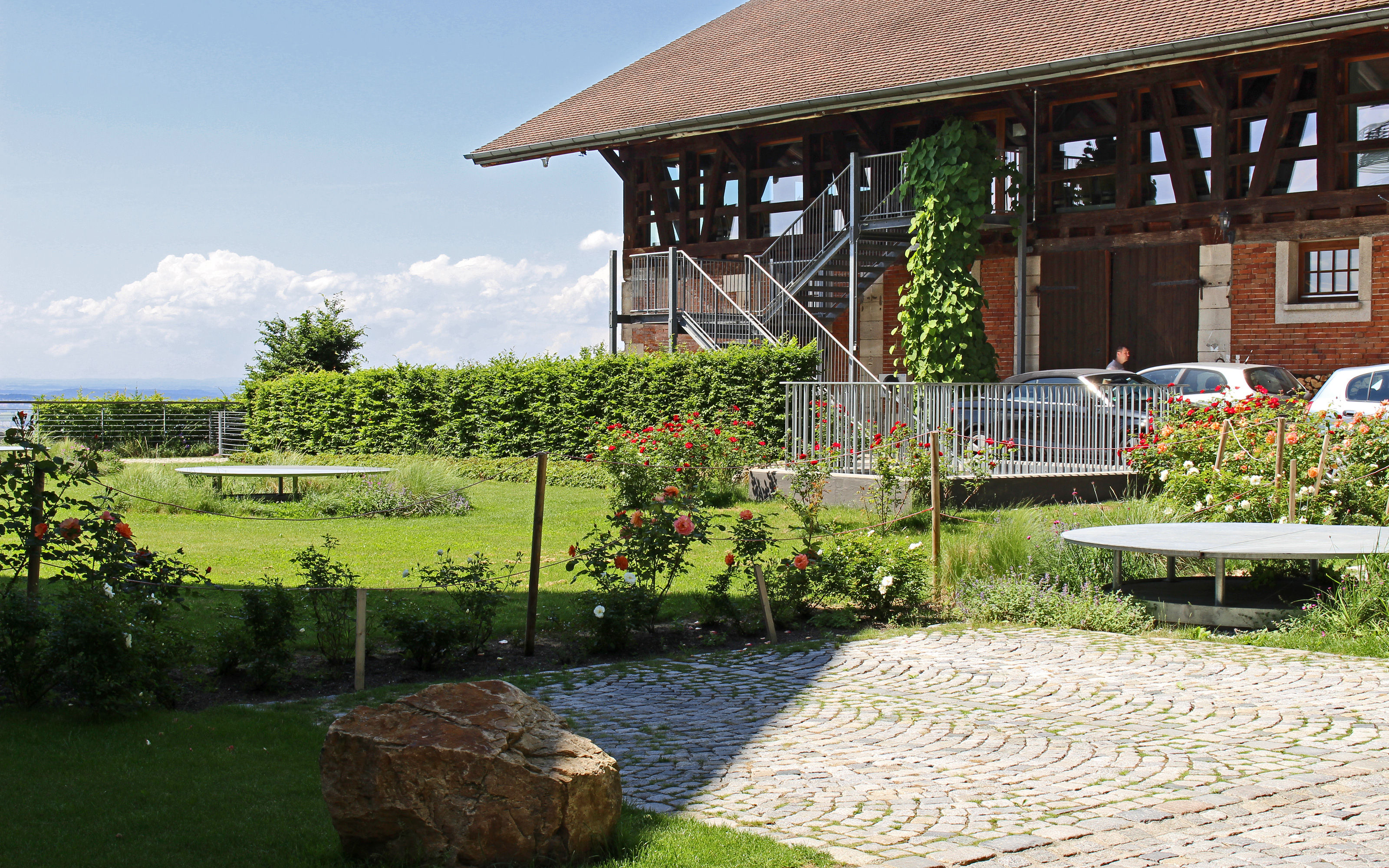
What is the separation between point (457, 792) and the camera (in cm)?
396

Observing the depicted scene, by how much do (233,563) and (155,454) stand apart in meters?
21.3

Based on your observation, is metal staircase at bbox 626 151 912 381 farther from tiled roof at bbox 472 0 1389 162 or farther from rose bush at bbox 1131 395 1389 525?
rose bush at bbox 1131 395 1389 525

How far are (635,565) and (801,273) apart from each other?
53.4 ft

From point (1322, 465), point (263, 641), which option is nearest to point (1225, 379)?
point (1322, 465)

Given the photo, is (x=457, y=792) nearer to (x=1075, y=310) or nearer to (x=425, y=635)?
(x=425, y=635)

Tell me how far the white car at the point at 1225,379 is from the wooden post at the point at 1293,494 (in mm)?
5837

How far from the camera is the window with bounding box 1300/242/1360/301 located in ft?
64.0

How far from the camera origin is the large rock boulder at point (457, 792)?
12.9 feet

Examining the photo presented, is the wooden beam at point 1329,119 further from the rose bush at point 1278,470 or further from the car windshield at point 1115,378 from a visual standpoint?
the rose bush at point 1278,470

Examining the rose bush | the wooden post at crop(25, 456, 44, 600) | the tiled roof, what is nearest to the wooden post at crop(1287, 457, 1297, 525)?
the rose bush

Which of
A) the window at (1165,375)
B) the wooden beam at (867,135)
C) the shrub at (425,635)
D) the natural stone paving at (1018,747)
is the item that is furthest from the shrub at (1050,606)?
the wooden beam at (867,135)

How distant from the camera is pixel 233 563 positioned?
1180 centimetres

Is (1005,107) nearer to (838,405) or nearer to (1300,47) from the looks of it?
(1300,47)

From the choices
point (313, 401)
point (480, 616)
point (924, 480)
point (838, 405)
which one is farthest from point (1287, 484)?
point (313, 401)
